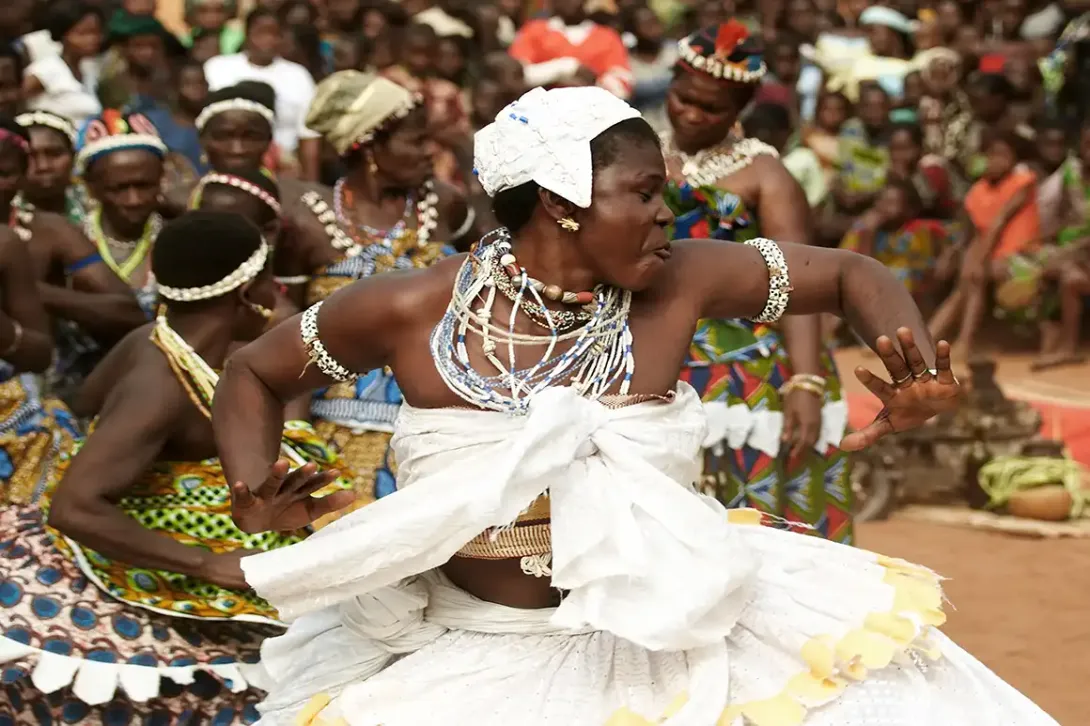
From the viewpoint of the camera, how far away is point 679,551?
304 centimetres

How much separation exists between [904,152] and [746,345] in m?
7.85

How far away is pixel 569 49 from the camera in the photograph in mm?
13078

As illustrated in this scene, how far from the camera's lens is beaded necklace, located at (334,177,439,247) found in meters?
6.09

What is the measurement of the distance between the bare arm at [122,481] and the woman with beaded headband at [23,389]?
0.94m

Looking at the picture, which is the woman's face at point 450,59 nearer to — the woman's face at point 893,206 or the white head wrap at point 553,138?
the woman's face at point 893,206

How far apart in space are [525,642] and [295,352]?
33.3 inches

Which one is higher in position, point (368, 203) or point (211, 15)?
point (368, 203)

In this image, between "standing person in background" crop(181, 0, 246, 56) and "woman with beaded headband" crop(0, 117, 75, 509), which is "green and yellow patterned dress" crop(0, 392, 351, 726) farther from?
"standing person in background" crop(181, 0, 246, 56)

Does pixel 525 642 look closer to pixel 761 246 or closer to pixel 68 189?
pixel 761 246

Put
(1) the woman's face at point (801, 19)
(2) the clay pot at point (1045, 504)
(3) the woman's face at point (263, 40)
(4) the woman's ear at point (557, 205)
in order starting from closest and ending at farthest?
(4) the woman's ear at point (557, 205), (2) the clay pot at point (1045, 504), (3) the woman's face at point (263, 40), (1) the woman's face at point (801, 19)

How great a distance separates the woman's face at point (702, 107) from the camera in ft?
18.2

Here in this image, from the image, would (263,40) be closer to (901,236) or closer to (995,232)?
(901,236)

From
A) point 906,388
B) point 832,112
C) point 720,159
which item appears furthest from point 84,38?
point 906,388

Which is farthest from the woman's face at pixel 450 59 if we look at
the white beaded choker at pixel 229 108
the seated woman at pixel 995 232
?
the white beaded choker at pixel 229 108
